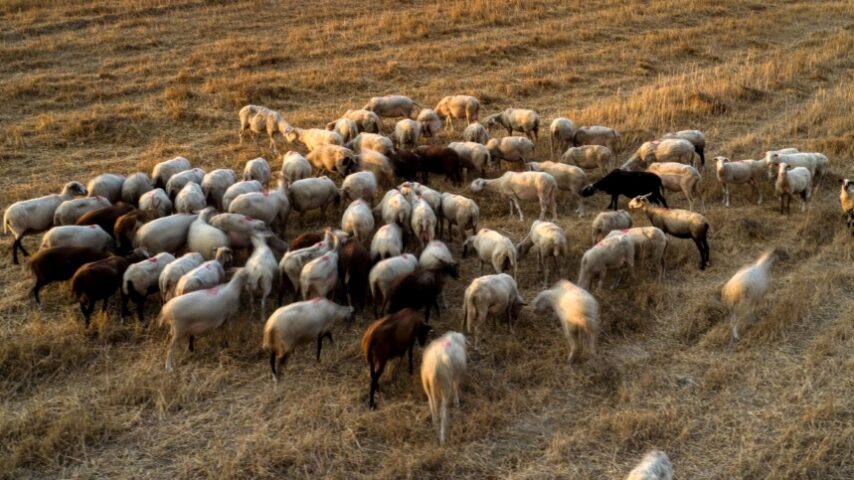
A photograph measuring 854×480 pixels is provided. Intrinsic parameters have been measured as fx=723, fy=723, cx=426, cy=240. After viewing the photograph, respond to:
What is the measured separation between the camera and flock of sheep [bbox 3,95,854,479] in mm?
→ 7344

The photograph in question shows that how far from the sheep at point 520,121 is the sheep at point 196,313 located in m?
7.84

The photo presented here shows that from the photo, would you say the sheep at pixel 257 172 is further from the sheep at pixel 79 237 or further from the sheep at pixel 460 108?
the sheep at pixel 460 108

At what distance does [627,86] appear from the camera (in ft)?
59.2

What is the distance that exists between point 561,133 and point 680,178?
270 centimetres

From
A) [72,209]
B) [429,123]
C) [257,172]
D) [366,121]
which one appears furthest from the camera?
[429,123]

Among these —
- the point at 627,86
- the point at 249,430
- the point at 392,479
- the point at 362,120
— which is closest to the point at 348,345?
the point at 249,430

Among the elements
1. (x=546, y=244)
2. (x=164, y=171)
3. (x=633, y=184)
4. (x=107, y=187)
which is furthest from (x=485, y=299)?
(x=107, y=187)

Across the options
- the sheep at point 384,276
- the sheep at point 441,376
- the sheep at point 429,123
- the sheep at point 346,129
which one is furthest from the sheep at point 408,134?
the sheep at point 441,376

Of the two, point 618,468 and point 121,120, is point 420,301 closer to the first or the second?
point 618,468

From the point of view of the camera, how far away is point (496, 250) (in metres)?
8.76

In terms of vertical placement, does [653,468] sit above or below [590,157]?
below

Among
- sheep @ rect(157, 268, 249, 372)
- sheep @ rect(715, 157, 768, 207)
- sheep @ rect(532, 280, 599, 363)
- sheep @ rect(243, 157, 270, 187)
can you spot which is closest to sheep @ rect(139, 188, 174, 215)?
sheep @ rect(243, 157, 270, 187)

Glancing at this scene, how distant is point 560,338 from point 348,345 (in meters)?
2.29

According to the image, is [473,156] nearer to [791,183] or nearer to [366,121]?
[366,121]
